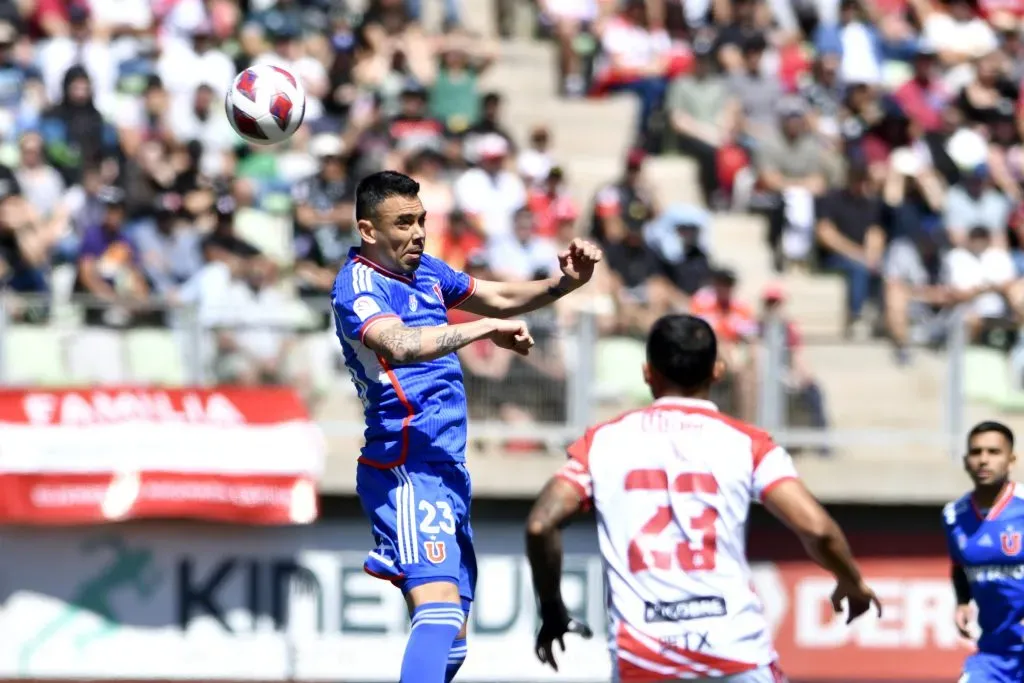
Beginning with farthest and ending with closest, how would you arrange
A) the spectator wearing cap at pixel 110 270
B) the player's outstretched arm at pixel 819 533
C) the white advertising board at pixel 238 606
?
the white advertising board at pixel 238 606
the spectator wearing cap at pixel 110 270
the player's outstretched arm at pixel 819 533

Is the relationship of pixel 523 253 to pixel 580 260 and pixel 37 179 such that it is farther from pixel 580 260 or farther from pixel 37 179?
pixel 580 260

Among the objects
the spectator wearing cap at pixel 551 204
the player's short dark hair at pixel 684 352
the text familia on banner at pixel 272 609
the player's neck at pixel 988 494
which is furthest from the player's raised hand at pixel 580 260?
the spectator wearing cap at pixel 551 204

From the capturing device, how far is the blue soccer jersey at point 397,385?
7.23 meters

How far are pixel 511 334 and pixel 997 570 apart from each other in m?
4.28

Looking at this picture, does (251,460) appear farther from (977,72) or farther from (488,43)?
(977,72)

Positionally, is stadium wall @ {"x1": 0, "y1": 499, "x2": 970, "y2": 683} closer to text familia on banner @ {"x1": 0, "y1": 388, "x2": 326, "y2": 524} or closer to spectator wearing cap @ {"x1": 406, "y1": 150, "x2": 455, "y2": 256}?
text familia on banner @ {"x1": 0, "y1": 388, "x2": 326, "y2": 524}

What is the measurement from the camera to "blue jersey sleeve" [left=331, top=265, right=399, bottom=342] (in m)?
7.08

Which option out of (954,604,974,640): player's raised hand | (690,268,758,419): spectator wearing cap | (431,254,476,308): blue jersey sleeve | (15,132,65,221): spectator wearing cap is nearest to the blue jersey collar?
(431,254,476,308): blue jersey sleeve

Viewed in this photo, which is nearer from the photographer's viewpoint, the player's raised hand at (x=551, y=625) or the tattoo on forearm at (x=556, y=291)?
the player's raised hand at (x=551, y=625)

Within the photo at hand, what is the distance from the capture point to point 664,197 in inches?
672

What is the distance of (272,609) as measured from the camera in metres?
14.2

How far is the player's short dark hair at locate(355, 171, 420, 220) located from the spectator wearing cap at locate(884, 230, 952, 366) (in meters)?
7.26

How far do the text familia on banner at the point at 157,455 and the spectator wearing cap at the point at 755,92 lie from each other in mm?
5955

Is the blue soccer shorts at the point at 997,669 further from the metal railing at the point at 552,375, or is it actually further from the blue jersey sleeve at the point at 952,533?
the metal railing at the point at 552,375
